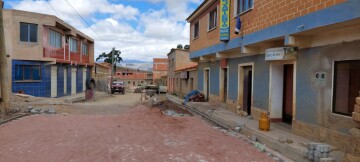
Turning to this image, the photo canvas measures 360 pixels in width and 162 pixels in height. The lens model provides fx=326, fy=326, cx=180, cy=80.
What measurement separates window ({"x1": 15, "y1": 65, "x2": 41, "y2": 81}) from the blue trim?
1793 cm

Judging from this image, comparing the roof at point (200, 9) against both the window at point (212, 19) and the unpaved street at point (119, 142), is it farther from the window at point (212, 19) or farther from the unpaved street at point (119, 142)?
the unpaved street at point (119, 142)

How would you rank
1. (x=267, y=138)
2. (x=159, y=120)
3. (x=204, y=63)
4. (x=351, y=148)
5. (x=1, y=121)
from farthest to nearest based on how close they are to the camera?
(x=204, y=63) < (x=159, y=120) < (x=1, y=121) < (x=267, y=138) < (x=351, y=148)

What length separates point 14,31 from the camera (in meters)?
23.0

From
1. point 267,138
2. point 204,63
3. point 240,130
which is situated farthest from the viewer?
point 204,63

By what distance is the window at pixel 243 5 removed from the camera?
11.9 m

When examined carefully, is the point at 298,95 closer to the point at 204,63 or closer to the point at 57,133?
the point at 57,133

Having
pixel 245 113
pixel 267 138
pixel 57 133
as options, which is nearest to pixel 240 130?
pixel 267 138

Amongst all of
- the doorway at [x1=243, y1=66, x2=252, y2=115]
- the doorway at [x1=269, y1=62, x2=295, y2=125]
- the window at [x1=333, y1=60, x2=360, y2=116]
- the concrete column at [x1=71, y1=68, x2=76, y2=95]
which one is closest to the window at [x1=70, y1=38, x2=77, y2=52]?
the concrete column at [x1=71, y1=68, x2=76, y2=95]

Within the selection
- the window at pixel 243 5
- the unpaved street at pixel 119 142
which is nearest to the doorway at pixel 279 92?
the unpaved street at pixel 119 142

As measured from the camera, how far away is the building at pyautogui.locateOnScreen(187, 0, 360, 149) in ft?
23.4

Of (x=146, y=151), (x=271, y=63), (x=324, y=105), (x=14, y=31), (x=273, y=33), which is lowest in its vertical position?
(x=146, y=151)

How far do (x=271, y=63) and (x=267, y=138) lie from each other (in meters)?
3.38

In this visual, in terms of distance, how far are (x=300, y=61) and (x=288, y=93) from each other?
2133 millimetres

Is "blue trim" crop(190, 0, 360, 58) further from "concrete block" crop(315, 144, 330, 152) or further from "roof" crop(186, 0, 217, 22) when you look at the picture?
"roof" crop(186, 0, 217, 22)
